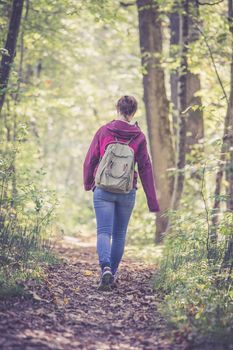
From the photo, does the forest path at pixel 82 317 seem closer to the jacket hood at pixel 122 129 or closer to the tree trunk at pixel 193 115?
the jacket hood at pixel 122 129

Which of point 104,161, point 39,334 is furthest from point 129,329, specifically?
point 104,161

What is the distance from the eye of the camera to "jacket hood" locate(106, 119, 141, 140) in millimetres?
6418

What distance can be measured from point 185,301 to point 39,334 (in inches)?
53.5

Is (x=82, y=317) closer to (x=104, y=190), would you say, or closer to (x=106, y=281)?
(x=106, y=281)

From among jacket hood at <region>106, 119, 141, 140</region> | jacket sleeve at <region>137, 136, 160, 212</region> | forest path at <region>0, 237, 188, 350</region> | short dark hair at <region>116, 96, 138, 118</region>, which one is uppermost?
short dark hair at <region>116, 96, 138, 118</region>

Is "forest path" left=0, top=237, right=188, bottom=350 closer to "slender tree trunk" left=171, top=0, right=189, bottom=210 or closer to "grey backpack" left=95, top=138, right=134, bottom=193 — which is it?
"grey backpack" left=95, top=138, right=134, bottom=193

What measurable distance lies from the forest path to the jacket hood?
171 cm

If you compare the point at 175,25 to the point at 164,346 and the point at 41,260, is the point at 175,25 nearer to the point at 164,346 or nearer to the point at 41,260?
the point at 41,260

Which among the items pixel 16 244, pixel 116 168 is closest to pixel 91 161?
pixel 116 168

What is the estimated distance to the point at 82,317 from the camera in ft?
17.6

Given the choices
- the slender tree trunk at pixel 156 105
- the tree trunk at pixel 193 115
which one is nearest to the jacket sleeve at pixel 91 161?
the slender tree trunk at pixel 156 105

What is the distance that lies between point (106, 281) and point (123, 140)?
1.54m

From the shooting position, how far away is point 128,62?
23828mm

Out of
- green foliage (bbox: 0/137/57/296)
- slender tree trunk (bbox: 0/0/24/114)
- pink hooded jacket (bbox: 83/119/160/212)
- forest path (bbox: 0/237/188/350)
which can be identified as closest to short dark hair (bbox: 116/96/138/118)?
pink hooded jacket (bbox: 83/119/160/212)
